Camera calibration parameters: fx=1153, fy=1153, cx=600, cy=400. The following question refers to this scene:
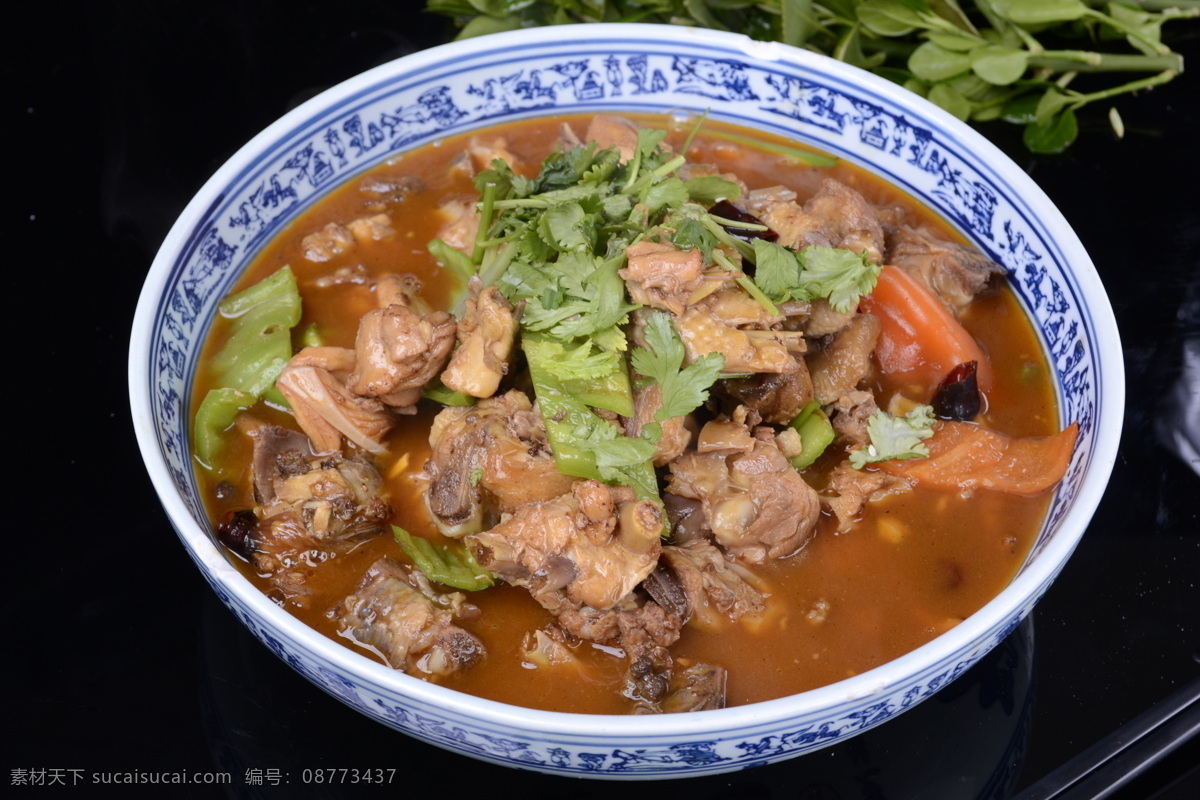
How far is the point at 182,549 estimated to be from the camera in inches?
145

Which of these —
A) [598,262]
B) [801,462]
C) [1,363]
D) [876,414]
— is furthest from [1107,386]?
[1,363]

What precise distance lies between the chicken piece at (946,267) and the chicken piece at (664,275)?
863mm

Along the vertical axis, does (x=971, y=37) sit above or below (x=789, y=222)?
above

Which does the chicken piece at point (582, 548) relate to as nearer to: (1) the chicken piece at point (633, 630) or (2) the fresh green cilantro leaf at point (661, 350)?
(1) the chicken piece at point (633, 630)

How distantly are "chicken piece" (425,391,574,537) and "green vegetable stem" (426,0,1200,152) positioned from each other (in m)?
2.19

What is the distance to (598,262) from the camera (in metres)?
3.10

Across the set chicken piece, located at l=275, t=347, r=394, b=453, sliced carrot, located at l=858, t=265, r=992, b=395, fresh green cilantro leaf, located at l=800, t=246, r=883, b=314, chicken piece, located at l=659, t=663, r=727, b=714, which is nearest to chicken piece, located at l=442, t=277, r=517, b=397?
chicken piece, located at l=275, t=347, r=394, b=453

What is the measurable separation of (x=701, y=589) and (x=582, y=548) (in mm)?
350

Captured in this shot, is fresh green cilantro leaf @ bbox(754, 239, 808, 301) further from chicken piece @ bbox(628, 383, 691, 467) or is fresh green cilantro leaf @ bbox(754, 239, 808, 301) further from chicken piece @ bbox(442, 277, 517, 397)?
chicken piece @ bbox(442, 277, 517, 397)

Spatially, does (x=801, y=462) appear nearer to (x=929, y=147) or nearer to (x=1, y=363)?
(x=929, y=147)

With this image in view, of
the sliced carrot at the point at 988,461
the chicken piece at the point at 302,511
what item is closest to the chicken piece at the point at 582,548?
the chicken piece at the point at 302,511

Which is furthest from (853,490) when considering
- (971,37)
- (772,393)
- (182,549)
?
(971,37)

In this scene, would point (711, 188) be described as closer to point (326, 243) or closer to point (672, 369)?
point (672, 369)

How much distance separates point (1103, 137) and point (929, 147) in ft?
5.13
